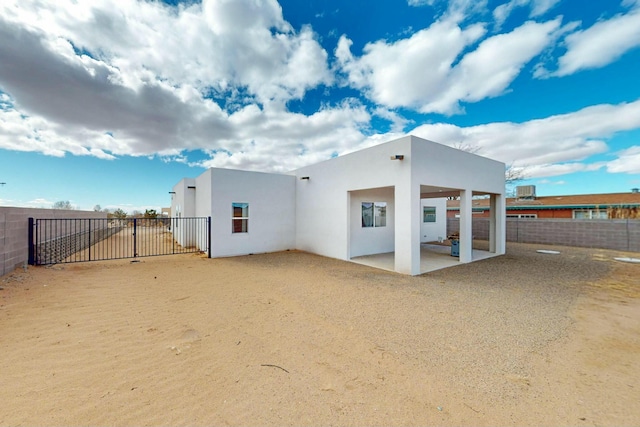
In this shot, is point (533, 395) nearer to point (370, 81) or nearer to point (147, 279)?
point (147, 279)

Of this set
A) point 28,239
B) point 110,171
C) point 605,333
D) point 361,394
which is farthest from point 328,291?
point 110,171

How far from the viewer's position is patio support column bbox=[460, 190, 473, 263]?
8.52 m

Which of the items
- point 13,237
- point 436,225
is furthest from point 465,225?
point 13,237

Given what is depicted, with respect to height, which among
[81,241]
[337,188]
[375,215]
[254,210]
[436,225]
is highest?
[337,188]

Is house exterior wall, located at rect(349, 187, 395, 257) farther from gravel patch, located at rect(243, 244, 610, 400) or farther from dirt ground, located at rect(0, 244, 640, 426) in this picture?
dirt ground, located at rect(0, 244, 640, 426)

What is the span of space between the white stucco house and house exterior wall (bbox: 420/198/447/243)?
13.2 feet

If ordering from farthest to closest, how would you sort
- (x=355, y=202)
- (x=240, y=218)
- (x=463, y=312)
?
(x=240, y=218) < (x=355, y=202) < (x=463, y=312)

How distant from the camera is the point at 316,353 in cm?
293

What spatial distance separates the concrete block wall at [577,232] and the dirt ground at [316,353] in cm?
973

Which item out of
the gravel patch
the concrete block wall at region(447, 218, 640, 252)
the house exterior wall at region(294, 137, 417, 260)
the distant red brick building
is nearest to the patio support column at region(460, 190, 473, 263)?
the gravel patch

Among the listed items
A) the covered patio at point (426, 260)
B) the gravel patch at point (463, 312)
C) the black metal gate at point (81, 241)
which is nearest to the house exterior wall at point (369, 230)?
the covered patio at point (426, 260)

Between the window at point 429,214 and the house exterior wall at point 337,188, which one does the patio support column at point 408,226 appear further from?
the window at point 429,214

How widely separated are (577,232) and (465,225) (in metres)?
9.80

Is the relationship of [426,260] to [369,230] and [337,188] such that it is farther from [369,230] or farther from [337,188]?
[337,188]
